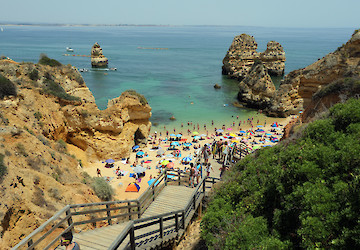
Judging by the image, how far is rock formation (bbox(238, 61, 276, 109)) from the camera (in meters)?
45.2

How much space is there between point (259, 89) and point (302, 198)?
43.3 m

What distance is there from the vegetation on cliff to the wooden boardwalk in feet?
6.58

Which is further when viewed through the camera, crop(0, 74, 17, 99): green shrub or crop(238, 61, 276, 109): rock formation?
crop(238, 61, 276, 109): rock formation

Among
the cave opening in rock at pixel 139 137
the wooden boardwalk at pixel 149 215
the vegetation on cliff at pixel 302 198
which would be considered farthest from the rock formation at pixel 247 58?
the vegetation on cliff at pixel 302 198

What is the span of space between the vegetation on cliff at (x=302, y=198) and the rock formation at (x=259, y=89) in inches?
1531

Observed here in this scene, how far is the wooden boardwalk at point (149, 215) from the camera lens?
6.09 metres

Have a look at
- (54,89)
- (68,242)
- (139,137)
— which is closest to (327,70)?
(139,137)

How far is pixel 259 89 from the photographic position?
45906 millimetres

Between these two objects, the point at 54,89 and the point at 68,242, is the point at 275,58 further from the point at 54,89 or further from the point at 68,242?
the point at 68,242

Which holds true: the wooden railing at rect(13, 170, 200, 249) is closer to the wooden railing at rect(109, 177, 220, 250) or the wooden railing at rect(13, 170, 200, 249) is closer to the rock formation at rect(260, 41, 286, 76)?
the wooden railing at rect(109, 177, 220, 250)

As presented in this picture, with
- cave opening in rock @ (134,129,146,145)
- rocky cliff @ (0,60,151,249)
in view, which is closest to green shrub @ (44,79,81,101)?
rocky cliff @ (0,60,151,249)

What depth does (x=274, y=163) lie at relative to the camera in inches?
301

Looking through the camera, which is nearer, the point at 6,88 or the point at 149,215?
Result: the point at 149,215

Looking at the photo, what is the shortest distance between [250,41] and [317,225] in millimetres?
89113
